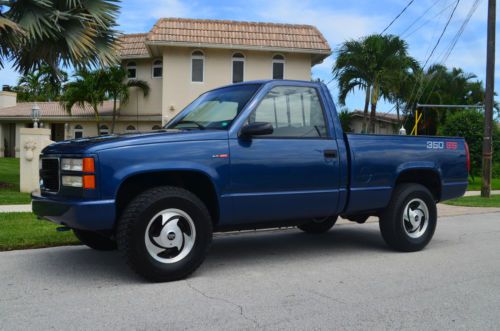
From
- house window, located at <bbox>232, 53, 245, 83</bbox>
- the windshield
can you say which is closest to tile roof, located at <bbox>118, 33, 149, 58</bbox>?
house window, located at <bbox>232, 53, 245, 83</bbox>

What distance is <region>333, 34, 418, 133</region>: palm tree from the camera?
24594 millimetres

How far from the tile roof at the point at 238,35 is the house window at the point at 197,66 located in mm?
1078

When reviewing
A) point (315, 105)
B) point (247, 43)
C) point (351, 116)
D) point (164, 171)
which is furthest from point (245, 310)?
point (351, 116)

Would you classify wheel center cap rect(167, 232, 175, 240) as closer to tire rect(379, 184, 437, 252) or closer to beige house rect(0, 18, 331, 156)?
tire rect(379, 184, 437, 252)

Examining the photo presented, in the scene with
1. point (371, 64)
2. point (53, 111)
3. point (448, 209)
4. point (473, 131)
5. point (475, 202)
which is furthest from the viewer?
point (53, 111)

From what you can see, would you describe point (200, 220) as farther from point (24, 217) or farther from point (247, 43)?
point (247, 43)

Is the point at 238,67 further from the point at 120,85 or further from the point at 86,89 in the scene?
the point at 86,89

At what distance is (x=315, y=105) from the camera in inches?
257

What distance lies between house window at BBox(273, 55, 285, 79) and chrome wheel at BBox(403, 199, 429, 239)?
20.5 m

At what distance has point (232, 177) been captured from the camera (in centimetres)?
560

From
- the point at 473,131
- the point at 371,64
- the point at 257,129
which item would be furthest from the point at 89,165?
the point at 371,64

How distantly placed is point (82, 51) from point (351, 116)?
25.9m

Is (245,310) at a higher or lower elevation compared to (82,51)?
lower

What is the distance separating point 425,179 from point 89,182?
4754 millimetres
